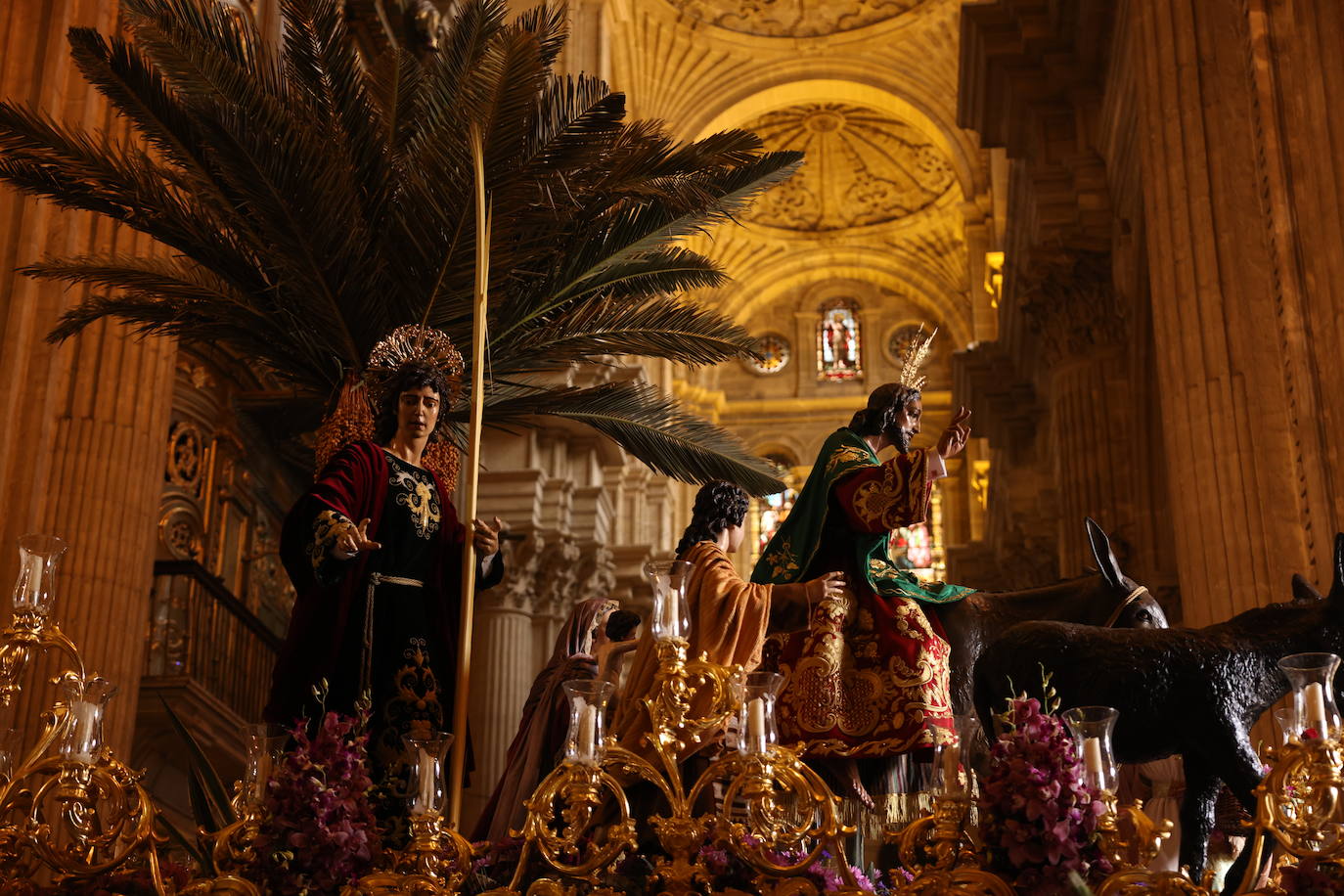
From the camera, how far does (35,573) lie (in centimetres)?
484

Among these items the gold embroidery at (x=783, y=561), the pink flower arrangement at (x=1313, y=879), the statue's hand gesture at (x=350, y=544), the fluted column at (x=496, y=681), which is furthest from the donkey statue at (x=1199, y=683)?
the fluted column at (x=496, y=681)

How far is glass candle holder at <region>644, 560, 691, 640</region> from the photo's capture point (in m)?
4.60

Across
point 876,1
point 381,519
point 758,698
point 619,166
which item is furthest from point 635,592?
point 758,698

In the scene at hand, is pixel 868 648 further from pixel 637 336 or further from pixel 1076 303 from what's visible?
pixel 1076 303

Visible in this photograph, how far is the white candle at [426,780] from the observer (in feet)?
13.9

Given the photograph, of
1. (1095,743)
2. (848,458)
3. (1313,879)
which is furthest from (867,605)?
(1313,879)

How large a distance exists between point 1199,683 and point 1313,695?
35.5 inches

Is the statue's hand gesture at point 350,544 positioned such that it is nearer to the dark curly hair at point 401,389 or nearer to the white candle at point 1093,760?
the dark curly hair at point 401,389

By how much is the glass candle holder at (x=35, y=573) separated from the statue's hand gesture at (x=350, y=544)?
0.86 meters

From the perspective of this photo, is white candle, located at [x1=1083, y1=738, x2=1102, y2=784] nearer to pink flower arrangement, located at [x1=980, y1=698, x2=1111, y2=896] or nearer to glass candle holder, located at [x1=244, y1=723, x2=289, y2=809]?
pink flower arrangement, located at [x1=980, y1=698, x2=1111, y2=896]

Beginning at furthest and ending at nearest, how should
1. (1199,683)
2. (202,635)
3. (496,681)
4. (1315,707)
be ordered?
(496,681), (202,635), (1199,683), (1315,707)

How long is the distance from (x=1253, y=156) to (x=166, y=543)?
9.43 metres

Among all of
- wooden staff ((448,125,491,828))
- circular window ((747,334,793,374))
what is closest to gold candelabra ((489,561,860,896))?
wooden staff ((448,125,491,828))

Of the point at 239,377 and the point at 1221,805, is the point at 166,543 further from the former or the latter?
the point at 1221,805
